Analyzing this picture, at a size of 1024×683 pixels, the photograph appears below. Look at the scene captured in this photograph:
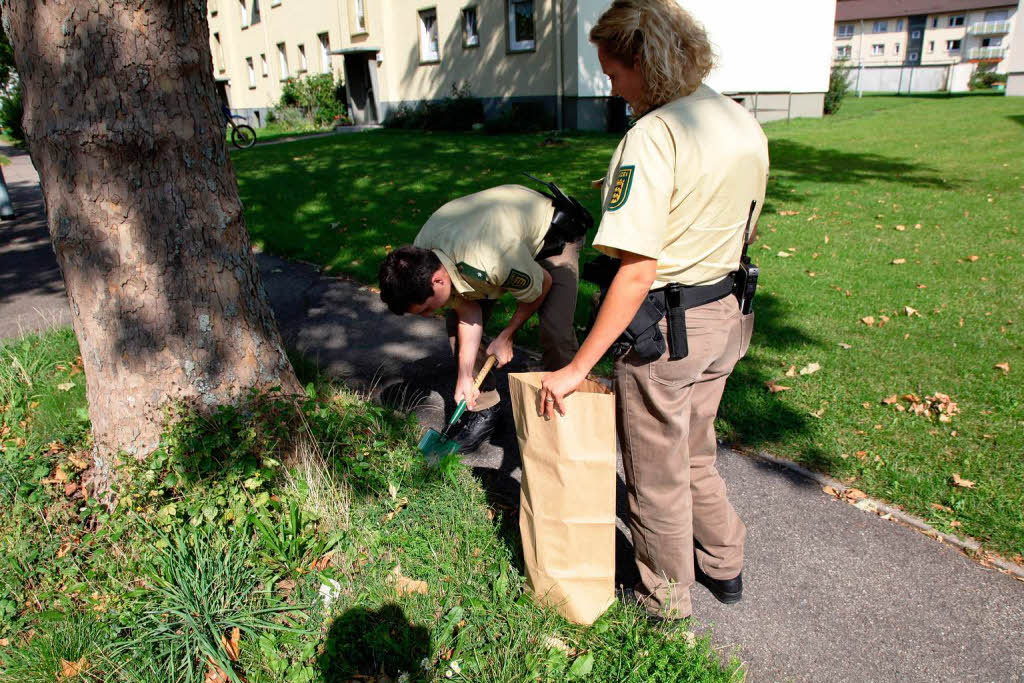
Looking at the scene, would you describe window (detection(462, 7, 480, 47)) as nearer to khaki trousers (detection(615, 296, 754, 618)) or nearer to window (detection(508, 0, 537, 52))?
window (detection(508, 0, 537, 52))

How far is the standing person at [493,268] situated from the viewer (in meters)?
2.94

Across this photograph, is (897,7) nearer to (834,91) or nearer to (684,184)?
(834,91)

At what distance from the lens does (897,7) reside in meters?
56.9

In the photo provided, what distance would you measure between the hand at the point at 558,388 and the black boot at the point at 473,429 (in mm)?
1676

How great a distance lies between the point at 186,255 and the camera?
327cm

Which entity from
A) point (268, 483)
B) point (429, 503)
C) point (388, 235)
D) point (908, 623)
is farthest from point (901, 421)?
point (388, 235)

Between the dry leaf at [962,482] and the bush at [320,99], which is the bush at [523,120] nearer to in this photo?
the bush at [320,99]

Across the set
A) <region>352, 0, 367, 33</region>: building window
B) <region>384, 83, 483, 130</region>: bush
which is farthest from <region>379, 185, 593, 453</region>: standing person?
<region>352, 0, 367, 33</region>: building window

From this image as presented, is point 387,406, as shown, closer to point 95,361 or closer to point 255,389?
point 255,389

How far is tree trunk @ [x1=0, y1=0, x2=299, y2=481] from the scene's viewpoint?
3020 millimetres

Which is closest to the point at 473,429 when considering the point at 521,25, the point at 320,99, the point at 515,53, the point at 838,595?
the point at 838,595

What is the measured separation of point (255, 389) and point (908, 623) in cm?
298

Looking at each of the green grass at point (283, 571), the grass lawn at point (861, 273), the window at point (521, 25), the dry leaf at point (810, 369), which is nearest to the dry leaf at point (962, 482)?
the grass lawn at point (861, 273)

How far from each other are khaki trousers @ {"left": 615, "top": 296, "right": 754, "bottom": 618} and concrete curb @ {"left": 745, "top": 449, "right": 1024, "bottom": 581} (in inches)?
38.6
